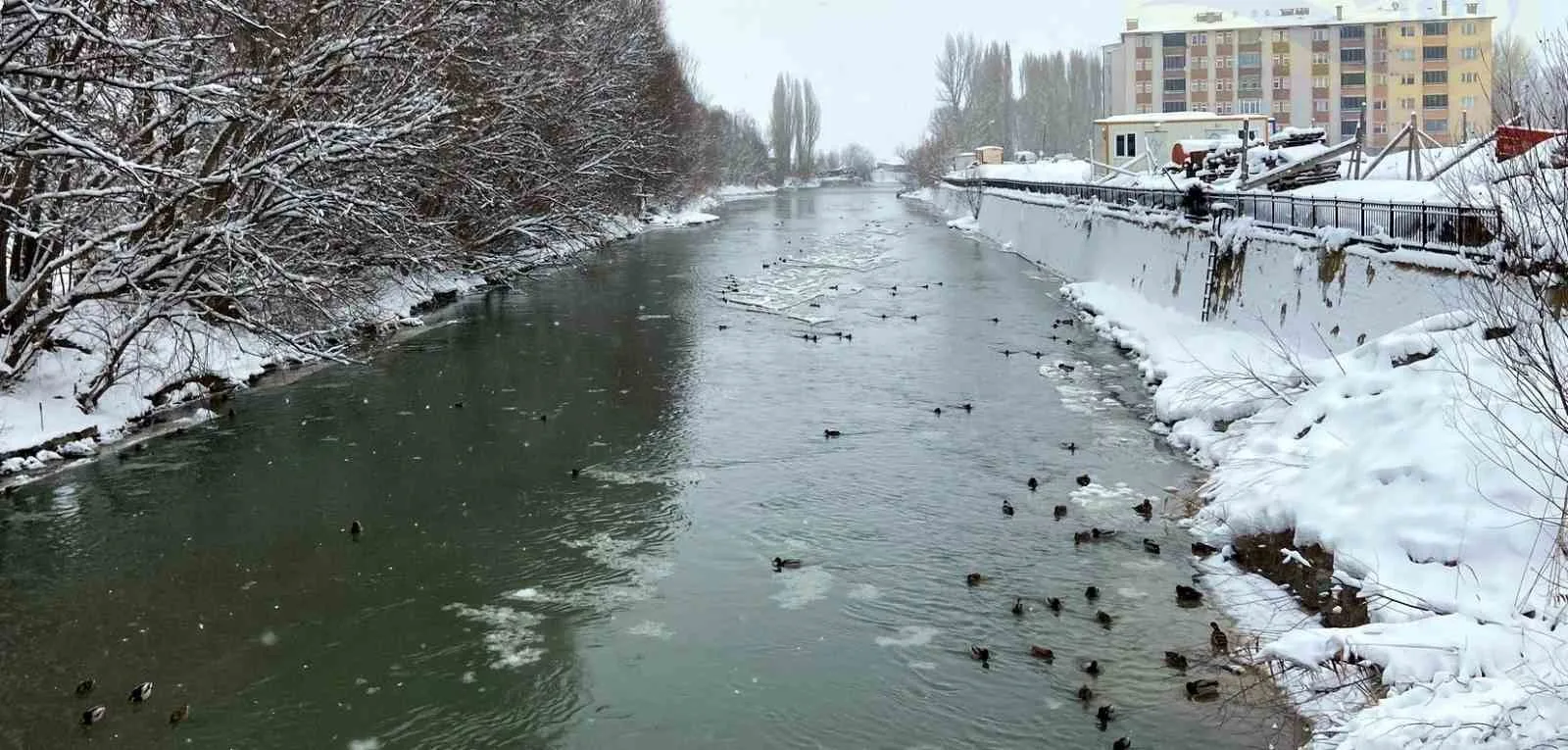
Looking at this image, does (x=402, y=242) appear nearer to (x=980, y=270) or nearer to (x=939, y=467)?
Result: (x=939, y=467)

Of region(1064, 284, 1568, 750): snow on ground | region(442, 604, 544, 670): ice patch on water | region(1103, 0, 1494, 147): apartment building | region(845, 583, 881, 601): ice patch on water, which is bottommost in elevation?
region(845, 583, 881, 601): ice patch on water

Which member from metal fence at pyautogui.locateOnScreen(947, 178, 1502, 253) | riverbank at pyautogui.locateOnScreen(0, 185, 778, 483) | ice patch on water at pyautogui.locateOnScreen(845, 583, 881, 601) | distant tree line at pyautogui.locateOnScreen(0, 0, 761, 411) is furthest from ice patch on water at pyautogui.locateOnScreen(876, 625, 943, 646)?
riverbank at pyautogui.locateOnScreen(0, 185, 778, 483)

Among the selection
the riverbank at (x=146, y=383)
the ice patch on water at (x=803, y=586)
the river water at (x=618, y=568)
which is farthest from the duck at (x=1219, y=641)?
the riverbank at (x=146, y=383)

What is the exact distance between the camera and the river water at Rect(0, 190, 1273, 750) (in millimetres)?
8555

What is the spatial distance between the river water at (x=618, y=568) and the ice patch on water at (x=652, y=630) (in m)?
0.03

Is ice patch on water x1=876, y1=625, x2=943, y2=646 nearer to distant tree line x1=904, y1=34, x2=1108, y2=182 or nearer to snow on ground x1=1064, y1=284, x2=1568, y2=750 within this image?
snow on ground x1=1064, y1=284, x2=1568, y2=750

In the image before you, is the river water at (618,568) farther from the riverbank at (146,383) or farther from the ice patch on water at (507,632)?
the riverbank at (146,383)

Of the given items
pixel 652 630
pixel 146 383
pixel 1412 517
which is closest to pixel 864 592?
pixel 652 630

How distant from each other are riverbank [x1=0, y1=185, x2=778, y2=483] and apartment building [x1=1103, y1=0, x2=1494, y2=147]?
84.6m

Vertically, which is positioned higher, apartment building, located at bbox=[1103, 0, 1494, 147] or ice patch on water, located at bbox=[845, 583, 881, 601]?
apartment building, located at bbox=[1103, 0, 1494, 147]

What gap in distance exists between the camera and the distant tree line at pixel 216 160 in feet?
47.3

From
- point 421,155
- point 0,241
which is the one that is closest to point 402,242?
point 421,155

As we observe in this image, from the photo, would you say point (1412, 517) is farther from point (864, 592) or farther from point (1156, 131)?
point (1156, 131)

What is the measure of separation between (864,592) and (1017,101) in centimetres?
14100
